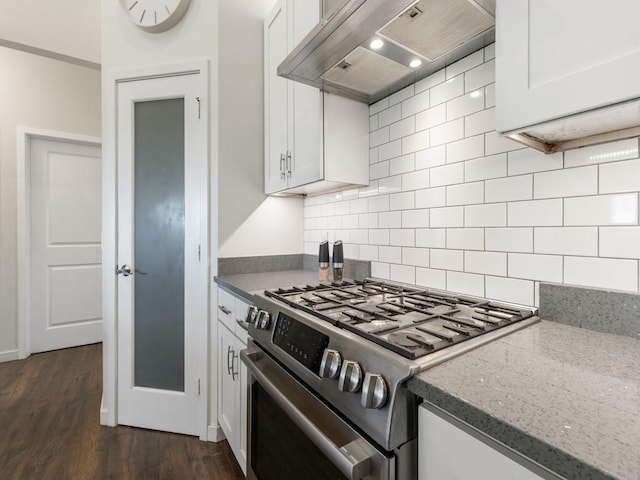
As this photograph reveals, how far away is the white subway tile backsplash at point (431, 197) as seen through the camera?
1.32m

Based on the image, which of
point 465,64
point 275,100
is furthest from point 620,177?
point 275,100

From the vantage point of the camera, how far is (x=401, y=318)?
36.7 inches

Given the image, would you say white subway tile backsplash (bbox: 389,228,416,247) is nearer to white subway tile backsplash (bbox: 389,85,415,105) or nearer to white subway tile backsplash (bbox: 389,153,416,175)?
white subway tile backsplash (bbox: 389,153,416,175)

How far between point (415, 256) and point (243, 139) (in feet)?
4.14

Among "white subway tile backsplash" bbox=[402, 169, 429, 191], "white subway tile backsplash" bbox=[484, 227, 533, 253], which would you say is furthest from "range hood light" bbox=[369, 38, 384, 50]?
"white subway tile backsplash" bbox=[484, 227, 533, 253]

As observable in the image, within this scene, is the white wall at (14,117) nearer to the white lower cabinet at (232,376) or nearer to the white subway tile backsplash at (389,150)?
the white lower cabinet at (232,376)

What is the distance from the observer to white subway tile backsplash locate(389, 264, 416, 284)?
1458mm

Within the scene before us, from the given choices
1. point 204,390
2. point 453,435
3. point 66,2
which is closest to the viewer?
point 453,435

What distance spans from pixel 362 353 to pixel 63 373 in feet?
10.3

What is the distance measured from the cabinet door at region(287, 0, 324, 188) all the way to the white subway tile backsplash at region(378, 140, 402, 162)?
0.32m

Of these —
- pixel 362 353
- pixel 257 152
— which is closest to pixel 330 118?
pixel 257 152

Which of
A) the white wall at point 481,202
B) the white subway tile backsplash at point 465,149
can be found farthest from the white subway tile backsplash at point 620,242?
the white subway tile backsplash at point 465,149

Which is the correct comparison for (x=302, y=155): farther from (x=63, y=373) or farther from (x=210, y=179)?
(x=63, y=373)

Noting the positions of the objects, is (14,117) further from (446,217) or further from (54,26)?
(446,217)
